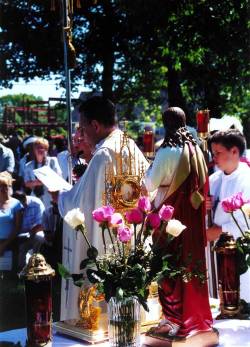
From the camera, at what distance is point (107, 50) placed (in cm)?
1638

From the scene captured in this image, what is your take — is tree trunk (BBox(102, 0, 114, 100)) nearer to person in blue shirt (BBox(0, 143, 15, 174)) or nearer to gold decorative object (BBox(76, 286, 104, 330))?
person in blue shirt (BBox(0, 143, 15, 174))

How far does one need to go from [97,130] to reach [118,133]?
136 millimetres

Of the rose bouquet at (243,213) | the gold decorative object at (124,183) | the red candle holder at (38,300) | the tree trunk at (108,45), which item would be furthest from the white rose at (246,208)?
the tree trunk at (108,45)

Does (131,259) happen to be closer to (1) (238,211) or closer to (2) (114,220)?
(2) (114,220)

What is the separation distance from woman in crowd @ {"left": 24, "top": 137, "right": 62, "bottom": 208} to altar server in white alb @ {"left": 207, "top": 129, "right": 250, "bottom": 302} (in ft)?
11.4

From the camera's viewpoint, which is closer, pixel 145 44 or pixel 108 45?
pixel 145 44

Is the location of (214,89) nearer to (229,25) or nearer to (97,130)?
(229,25)

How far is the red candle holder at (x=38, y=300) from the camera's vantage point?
3.04 metres

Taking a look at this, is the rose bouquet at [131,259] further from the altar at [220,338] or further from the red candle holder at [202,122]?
the red candle holder at [202,122]

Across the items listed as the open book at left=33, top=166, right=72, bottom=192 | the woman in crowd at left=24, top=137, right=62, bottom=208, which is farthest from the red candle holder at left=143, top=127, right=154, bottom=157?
the woman in crowd at left=24, top=137, right=62, bottom=208

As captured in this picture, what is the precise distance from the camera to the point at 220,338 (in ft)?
11.3

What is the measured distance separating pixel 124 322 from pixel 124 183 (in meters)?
0.99

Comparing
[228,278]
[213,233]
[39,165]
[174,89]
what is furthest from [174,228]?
[174,89]

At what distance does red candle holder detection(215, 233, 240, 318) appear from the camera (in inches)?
149
